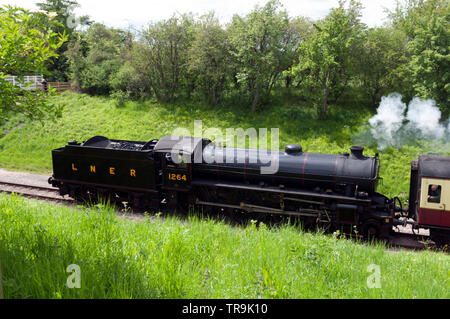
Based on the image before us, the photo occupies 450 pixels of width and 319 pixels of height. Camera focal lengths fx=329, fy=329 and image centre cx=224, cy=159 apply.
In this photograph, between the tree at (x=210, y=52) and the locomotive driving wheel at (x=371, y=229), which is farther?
the tree at (x=210, y=52)

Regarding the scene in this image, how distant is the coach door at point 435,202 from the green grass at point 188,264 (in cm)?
282

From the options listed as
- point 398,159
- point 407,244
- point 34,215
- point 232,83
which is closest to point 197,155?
point 34,215

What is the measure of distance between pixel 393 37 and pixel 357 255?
18744 mm

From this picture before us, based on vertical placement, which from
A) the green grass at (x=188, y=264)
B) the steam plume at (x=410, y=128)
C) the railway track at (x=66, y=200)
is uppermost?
the steam plume at (x=410, y=128)

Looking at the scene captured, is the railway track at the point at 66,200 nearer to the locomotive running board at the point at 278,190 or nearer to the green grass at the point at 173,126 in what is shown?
the locomotive running board at the point at 278,190

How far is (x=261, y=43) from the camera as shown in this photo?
21.9m

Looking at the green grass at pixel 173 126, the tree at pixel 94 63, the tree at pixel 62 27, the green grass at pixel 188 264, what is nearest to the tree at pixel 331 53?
the green grass at pixel 173 126

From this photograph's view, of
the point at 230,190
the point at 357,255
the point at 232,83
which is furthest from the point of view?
the point at 232,83

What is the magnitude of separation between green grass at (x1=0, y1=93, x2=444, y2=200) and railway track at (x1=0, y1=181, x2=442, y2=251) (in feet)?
10.4

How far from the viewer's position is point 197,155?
40.1 feet

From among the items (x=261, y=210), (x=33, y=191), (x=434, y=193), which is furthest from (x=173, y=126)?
(x=434, y=193)

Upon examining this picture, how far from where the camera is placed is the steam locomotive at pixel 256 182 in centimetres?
1016
